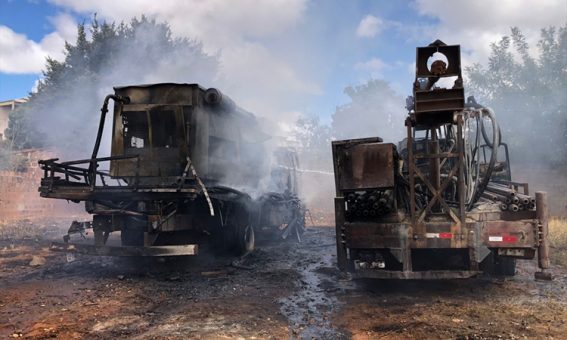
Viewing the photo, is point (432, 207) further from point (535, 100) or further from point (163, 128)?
point (535, 100)

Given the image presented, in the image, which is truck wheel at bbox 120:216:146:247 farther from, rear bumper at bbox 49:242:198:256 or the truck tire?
the truck tire

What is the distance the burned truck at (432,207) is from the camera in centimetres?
464

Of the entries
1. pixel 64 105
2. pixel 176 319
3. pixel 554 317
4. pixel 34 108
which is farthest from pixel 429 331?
pixel 34 108

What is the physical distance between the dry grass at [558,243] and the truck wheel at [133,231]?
23.8 ft

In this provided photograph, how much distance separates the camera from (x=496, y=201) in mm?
5156

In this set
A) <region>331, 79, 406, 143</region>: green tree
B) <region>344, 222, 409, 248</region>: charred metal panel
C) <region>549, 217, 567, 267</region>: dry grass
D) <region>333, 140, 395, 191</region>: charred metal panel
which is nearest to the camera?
<region>344, 222, 409, 248</region>: charred metal panel

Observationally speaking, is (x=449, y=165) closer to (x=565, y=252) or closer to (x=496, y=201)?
(x=496, y=201)

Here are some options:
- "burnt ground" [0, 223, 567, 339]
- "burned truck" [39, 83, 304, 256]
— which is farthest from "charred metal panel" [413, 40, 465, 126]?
"burned truck" [39, 83, 304, 256]

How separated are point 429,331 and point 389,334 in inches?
15.2

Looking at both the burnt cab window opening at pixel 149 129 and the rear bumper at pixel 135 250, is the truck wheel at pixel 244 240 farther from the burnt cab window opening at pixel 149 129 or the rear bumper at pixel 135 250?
the burnt cab window opening at pixel 149 129

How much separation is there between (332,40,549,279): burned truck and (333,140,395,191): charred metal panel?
13 millimetres

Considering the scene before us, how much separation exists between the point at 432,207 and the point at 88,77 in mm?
22092

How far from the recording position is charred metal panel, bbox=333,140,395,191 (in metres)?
5.11

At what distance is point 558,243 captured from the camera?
8891 mm
